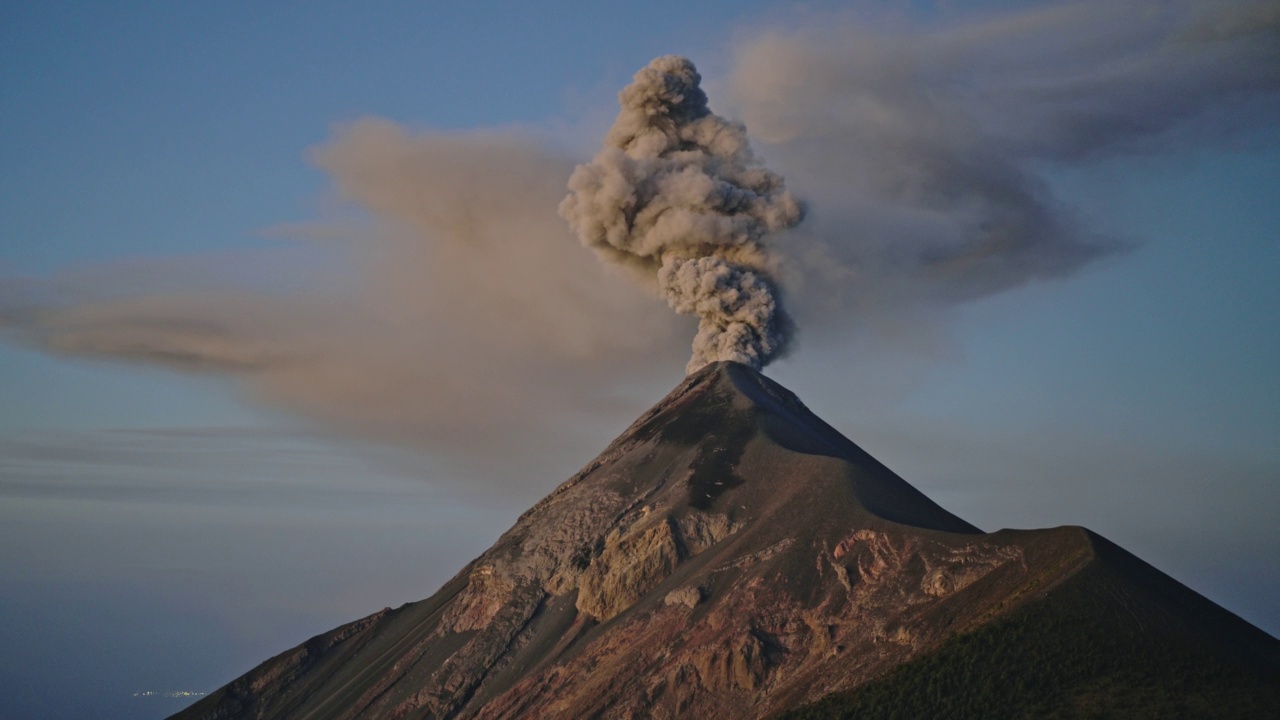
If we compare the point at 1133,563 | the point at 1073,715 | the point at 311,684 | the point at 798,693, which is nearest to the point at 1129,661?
the point at 1073,715

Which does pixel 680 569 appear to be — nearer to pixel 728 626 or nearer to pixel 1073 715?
pixel 728 626

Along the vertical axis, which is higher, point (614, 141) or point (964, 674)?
point (614, 141)

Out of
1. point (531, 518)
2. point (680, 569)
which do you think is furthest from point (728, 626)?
point (531, 518)

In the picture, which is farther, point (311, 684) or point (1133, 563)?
point (311, 684)

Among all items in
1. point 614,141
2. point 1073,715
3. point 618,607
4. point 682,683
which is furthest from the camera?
point 614,141

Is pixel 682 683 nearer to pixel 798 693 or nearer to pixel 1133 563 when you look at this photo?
pixel 798 693

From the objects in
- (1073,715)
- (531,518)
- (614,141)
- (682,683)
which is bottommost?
(1073,715)

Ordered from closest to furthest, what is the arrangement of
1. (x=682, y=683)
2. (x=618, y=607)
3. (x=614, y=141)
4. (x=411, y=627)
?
(x=682, y=683) → (x=618, y=607) → (x=411, y=627) → (x=614, y=141)
